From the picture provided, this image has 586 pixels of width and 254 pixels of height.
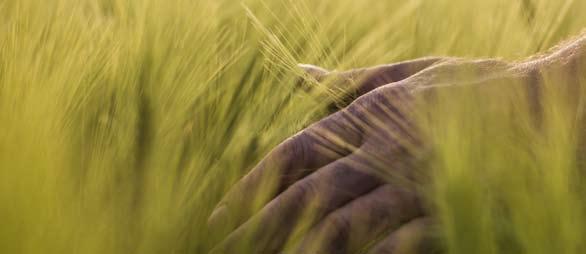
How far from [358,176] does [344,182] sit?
0.02 meters

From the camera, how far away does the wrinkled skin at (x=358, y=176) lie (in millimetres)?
904

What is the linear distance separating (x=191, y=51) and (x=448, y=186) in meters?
0.42

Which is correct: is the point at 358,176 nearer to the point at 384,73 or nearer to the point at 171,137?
the point at 171,137

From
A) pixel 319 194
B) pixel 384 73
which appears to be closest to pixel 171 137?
pixel 319 194

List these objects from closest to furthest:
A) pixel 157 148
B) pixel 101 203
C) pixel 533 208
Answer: pixel 533 208 < pixel 101 203 < pixel 157 148

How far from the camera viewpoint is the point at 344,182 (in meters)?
0.99

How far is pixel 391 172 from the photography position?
0.95 m

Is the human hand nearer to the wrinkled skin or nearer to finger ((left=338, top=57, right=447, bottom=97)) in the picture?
the wrinkled skin

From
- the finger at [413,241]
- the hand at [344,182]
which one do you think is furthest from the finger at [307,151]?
the finger at [413,241]

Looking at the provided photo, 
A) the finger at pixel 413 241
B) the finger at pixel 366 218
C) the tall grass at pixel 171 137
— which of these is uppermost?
the tall grass at pixel 171 137

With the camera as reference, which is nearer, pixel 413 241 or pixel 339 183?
pixel 413 241

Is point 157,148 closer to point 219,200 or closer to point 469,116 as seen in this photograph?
point 219,200

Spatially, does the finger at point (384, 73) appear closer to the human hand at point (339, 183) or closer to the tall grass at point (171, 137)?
the tall grass at point (171, 137)

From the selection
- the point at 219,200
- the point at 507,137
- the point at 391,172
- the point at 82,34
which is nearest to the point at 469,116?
the point at 507,137
